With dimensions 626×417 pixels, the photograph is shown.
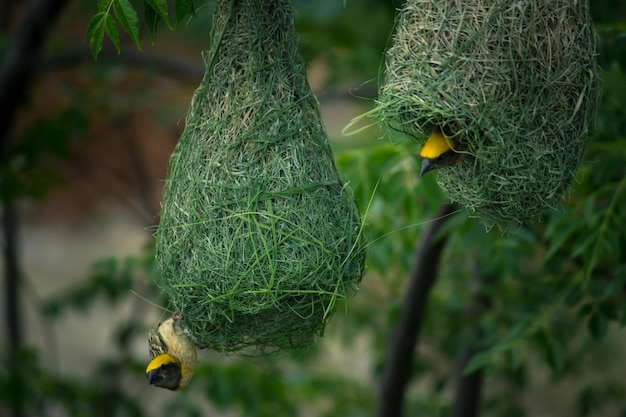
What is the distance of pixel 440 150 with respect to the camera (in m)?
1.39

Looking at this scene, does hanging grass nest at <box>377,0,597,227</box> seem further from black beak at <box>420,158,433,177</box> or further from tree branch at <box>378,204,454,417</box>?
tree branch at <box>378,204,454,417</box>

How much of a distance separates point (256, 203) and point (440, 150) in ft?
1.25

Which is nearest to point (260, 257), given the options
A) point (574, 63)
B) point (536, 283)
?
point (574, 63)

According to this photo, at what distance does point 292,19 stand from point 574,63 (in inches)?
21.8

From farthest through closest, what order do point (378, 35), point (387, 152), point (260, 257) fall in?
point (378, 35) → point (387, 152) → point (260, 257)

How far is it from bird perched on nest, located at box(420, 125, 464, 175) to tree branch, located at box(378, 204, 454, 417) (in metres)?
0.98

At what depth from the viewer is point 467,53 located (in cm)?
141

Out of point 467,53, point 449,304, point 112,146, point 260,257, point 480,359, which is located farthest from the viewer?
point 112,146

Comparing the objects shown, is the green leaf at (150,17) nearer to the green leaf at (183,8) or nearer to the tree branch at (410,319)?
the green leaf at (183,8)

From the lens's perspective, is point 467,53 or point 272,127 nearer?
point 467,53

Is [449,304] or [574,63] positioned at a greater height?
[574,63]

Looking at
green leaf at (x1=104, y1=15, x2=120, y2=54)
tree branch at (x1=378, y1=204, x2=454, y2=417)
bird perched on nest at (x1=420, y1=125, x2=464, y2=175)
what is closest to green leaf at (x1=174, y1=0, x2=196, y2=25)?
green leaf at (x1=104, y1=15, x2=120, y2=54)

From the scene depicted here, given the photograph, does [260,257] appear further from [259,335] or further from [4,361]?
[4,361]

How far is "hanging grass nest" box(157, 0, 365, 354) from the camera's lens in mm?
1541
